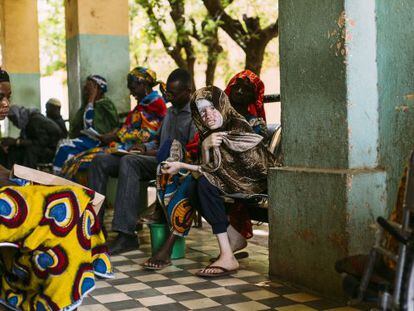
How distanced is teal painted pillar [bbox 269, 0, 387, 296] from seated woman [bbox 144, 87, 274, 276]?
1.64ft

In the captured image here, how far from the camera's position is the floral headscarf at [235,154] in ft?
14.0

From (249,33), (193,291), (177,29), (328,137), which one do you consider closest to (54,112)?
(177,29)

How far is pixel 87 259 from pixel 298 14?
1.87 m

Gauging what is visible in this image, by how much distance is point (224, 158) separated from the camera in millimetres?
4309

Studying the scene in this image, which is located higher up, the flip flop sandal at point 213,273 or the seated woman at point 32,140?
the seated woman at point 32,140

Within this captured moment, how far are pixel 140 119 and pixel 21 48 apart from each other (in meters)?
5.50

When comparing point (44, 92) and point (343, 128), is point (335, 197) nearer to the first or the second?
point (343, 128)

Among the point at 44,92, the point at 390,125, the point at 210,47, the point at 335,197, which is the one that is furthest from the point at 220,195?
the point at 44,92

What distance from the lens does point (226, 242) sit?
419 cm

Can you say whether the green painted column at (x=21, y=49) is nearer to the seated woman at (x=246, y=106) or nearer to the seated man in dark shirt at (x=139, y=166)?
the seated man in dark shirt at (x=139, y=166)

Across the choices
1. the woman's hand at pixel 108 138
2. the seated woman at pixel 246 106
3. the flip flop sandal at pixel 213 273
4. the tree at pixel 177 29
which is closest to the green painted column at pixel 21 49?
the tree at pixel 177 29

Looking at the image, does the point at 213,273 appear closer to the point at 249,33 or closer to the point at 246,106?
the point at 246,106

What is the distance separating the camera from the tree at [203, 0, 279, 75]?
10594mm

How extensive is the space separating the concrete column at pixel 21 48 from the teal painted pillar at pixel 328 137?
761 centimetres
